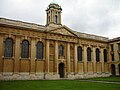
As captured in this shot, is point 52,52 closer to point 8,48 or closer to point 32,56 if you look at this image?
point 32,56

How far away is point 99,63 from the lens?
45.4 metres

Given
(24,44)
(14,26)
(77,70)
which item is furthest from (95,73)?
(14,26)

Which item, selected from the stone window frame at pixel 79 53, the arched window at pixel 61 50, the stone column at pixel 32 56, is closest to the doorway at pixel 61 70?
the arched window at pixel 61 50

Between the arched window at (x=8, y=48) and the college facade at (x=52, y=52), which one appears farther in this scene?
the college facade at (x=52, y=52)

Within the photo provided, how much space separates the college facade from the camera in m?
32.0

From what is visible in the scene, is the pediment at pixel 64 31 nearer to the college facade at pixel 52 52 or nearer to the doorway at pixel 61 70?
the college facade at pixel 52 52

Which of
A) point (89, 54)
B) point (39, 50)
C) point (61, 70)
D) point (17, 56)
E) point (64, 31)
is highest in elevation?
point (64, 31)

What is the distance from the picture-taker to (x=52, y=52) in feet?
122

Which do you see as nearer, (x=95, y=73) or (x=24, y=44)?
(x=24, y=44)

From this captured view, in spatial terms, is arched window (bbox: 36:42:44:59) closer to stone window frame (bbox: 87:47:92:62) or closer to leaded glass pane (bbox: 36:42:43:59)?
leaded glass pane (bbox: 36:42:43:59)

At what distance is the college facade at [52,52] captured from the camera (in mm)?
31966

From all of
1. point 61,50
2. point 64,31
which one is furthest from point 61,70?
point 64,31

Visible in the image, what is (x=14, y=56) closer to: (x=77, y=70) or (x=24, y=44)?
(x=24, y=44)

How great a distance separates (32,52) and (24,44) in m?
2.15
